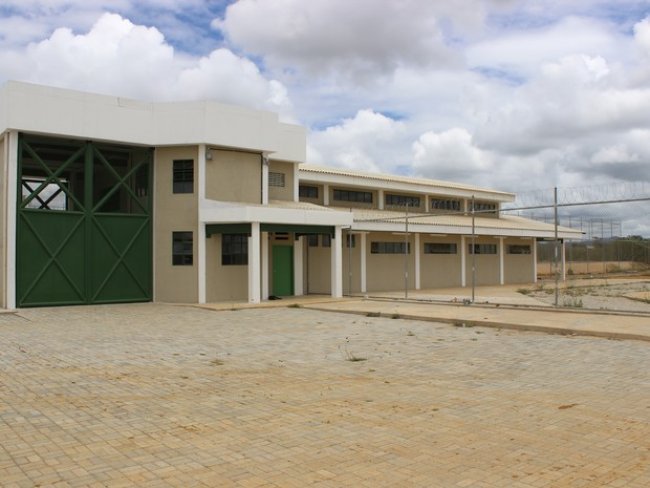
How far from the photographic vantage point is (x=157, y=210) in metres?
21.8

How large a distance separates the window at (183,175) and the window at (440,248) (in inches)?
509

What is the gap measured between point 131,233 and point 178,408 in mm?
15951

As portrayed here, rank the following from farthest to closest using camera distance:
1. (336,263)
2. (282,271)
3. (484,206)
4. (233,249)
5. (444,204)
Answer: (484,206)
(444,204)
(282,271)
(336,263)
(233,249)

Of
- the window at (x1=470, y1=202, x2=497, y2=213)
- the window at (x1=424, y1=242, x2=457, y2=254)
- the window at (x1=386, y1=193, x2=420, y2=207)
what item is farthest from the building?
the window at (x1=470, y1=202, x2=497, y2=213)

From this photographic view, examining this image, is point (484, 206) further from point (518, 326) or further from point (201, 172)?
point (518, 326)

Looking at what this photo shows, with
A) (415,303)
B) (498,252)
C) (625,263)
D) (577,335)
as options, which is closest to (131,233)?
(415,303)

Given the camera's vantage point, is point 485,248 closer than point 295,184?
No

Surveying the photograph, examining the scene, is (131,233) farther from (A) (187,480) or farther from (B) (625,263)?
(B) (625,263)

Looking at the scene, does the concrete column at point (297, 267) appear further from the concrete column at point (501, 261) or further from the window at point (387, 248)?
the concrete column at point (501, 261)

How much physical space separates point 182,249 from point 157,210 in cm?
175

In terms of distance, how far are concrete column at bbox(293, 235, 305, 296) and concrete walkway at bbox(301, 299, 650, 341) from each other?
4.07 m

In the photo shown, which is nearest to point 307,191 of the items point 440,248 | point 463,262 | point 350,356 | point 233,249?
point 233,249

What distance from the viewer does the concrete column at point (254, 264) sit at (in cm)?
2038

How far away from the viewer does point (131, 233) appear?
21.5 metres
